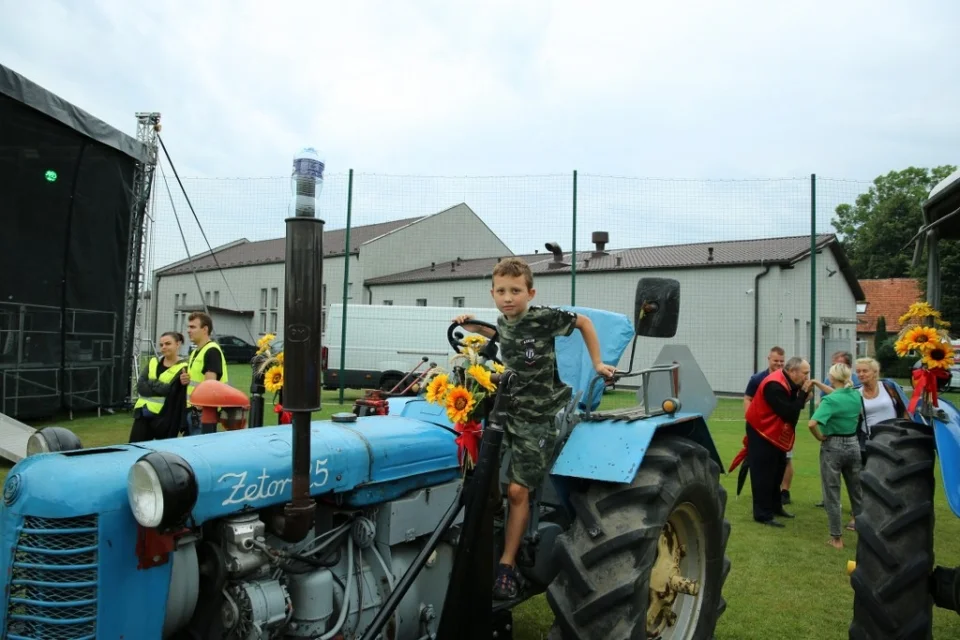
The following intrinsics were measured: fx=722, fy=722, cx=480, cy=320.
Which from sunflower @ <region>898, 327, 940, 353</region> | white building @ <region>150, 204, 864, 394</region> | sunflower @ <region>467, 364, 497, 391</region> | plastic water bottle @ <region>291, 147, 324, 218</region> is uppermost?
white building @ <region>150, 204, 864, 394</region>

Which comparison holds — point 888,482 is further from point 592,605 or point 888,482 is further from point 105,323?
point 105,323

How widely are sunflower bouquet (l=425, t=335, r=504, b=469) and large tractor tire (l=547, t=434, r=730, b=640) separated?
489 mm

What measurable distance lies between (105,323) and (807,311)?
44.6 ft

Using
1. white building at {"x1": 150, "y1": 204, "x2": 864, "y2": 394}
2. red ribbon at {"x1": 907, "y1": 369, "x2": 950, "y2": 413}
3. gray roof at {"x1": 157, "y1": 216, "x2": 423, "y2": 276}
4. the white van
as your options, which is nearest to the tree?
white building at {"x1": 150, "y1": 204, "x2": 864, "y2": 394}

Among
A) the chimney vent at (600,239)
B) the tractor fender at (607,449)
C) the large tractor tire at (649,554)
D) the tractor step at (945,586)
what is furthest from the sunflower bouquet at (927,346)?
the chimney vent at (600,239)

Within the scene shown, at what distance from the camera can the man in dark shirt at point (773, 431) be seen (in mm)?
5973

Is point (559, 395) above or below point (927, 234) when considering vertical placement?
below

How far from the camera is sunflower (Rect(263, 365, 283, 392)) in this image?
3910mm

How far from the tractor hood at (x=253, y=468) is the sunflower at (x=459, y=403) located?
301 mm

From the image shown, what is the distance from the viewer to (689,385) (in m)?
4.23

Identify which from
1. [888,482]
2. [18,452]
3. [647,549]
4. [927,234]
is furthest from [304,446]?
[18,452]

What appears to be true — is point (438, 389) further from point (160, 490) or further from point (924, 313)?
point (924, 313)

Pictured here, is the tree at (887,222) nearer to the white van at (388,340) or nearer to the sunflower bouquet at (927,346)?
the white van at (388,340)

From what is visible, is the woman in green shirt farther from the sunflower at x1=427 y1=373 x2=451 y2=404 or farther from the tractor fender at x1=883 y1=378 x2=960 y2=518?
the sunflower at x1=427 y1=373 x2=451 y2=404
